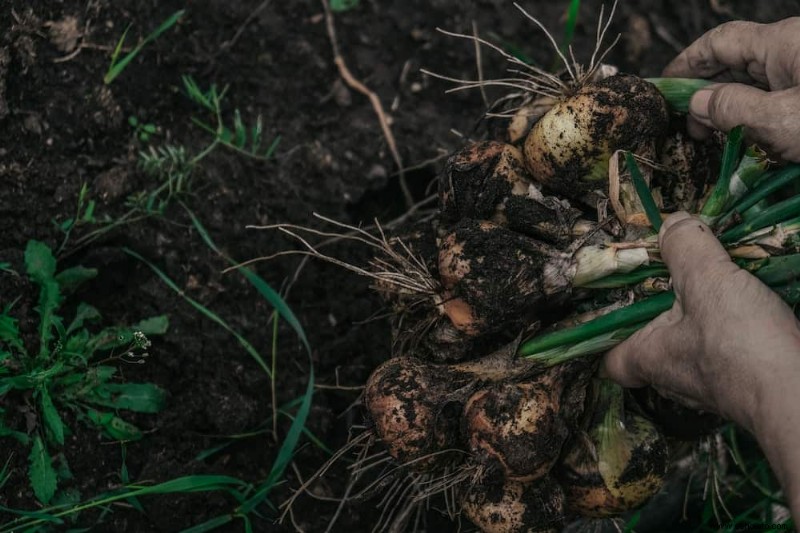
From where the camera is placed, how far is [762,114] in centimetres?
150

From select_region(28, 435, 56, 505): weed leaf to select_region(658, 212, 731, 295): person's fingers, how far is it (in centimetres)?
137

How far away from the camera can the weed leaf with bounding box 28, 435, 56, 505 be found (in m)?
1.66

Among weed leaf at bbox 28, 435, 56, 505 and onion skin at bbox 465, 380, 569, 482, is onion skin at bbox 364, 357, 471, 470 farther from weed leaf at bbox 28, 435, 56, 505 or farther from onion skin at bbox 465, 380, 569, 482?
weed leaf at bbox 28, 435, 56, 505

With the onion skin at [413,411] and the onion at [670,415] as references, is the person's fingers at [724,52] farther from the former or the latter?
the onion skin at [413,411]

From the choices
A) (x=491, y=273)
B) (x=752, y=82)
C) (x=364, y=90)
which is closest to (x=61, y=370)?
(x=491, y=273)

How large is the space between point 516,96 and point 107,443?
129cm

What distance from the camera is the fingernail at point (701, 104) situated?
1627 mm

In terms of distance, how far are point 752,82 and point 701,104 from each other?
213 millimetres

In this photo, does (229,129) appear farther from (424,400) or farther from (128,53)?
(424,400)

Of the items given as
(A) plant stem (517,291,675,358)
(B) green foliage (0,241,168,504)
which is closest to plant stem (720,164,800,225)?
(A) plant stem (517,291,675,358)

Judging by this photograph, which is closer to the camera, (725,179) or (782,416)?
(782,416)

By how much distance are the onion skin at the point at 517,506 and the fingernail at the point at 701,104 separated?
0.85 metres

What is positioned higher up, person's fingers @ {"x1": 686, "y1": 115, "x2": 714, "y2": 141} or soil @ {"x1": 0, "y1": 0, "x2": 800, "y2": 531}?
person's fingers @ {"x1": 686, "y1": 115, "x2": 714, "y2": 141}

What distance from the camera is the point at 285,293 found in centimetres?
204
